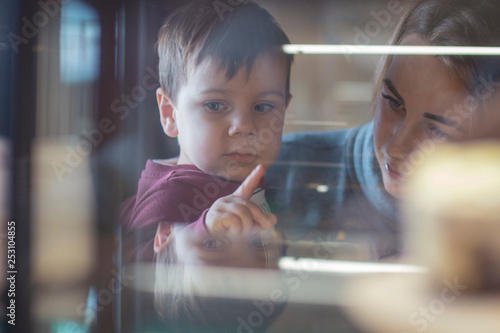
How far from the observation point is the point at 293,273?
1.39 metres

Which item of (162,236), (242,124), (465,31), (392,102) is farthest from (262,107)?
(465,31)

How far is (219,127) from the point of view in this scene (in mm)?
1343

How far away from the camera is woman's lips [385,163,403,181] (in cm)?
132

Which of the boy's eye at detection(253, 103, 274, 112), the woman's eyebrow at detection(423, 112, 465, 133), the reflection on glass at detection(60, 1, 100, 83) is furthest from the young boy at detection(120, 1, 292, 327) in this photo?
the woman's eyebrow at detection(423, 112, 465, 133)

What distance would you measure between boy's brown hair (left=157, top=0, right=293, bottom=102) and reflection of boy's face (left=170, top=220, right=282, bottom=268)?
0.45 meters

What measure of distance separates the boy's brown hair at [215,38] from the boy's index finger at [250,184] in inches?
10.4

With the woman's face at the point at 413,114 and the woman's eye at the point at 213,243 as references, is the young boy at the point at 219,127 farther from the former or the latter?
the woman's face at the point at 413,114

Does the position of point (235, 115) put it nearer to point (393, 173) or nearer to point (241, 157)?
point (241, 157)

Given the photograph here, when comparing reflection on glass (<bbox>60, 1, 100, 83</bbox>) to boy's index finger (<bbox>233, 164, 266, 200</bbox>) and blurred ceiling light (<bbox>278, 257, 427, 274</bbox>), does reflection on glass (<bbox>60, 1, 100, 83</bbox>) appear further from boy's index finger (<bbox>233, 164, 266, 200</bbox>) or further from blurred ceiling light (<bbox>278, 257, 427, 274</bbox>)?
blurred ceiling light (<bbox>278, 257, 427, 274</bbox>)

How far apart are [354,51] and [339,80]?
4.0 inches

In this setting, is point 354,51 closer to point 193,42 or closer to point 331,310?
point 193,42

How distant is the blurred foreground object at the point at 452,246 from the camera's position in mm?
1314

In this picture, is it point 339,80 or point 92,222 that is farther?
point 92,222

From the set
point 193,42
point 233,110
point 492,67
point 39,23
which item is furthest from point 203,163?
point 492,67
